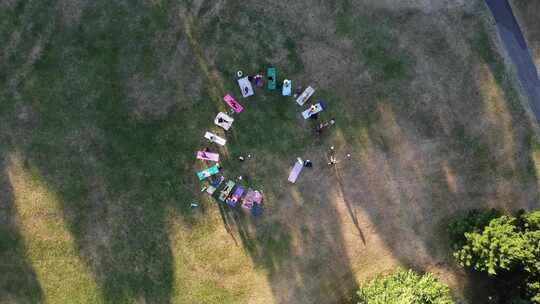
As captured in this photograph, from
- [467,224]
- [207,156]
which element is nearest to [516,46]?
[467,224]

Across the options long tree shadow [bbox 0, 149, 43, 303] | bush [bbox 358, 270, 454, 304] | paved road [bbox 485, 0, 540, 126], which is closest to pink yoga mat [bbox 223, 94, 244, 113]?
bush [bbox 358, 270, 454, 304]

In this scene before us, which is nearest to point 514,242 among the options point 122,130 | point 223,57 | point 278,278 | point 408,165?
point 408,165

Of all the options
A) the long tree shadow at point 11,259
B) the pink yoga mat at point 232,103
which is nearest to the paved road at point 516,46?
the pink yoga mat at point 232,103

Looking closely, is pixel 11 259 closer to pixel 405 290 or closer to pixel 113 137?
pixel 113 137

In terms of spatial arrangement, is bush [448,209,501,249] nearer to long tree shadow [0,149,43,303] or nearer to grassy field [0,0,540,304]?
grassy field [0,0,540,304]

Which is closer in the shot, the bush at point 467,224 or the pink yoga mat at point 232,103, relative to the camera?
the bush at point 467,224

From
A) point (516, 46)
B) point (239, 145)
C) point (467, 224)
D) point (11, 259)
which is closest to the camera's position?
point (467, 224)

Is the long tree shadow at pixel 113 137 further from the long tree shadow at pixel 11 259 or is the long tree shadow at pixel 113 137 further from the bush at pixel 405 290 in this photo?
the bush at pixel 405 290
